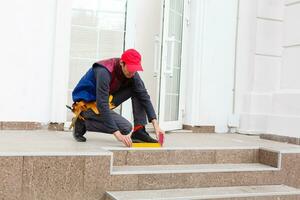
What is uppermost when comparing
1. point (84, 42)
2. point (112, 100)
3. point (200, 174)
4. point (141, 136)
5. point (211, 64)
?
point (84, 42)

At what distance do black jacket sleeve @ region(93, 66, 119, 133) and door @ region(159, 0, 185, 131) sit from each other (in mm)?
1801

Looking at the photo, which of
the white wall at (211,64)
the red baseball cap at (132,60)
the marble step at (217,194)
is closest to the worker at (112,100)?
the red baseball cap at (132,60)

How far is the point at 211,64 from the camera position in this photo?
6.08 metres

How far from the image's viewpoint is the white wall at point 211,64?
6.00 meters

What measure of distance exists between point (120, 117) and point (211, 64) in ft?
7.89

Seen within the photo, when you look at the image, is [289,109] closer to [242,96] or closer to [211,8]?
[242,96]

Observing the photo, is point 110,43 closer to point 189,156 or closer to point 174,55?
point 174,55

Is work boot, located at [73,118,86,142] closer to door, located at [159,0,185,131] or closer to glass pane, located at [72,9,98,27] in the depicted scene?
door, located at [159,0,185,131]

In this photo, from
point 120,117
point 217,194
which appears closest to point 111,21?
point 120,117

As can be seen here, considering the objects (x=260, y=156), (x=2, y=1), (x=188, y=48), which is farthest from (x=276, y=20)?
(x=2, y=1)

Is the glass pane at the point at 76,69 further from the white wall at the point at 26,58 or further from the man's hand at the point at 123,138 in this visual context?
the man's hand at the point at 123,138

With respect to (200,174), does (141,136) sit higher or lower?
higher

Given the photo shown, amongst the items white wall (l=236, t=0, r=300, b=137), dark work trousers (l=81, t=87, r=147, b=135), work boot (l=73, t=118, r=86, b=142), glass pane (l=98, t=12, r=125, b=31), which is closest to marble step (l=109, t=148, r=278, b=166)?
dark work trousers (l=81, t=87, r=147, b=135)

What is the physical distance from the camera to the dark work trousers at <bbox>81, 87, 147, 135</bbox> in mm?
4000
